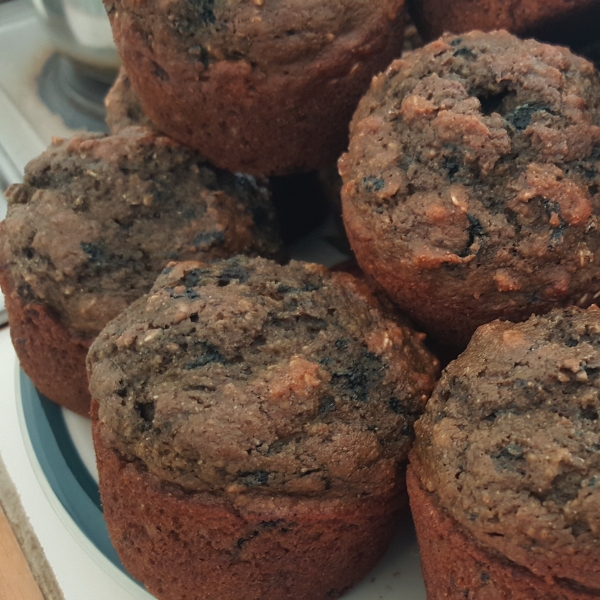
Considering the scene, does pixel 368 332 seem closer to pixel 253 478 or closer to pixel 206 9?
pixel 253 478

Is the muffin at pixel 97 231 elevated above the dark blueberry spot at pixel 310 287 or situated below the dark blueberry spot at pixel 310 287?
above

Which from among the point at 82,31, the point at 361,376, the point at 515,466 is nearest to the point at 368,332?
the point at 361,376

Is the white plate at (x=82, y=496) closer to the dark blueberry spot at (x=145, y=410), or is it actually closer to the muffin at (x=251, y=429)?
the muffin at (x=251, y=429)

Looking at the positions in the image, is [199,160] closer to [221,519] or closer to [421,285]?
[421,285]

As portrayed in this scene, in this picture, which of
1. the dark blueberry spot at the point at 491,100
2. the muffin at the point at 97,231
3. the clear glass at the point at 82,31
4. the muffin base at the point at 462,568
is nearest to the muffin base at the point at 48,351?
the muffin at the point at 97,231

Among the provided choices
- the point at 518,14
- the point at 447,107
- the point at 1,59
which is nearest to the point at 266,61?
the point at 447,107

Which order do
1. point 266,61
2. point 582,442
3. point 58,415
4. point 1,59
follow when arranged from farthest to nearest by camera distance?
1. point 1,59
2. point 58,415
3. point 266,61
4. point 582,442

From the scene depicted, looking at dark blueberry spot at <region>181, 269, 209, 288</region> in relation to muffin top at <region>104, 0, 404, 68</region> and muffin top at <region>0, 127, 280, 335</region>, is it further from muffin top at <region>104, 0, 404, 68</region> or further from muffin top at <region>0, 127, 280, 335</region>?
muffin top at <region>104, 0, 404, 68</region>
